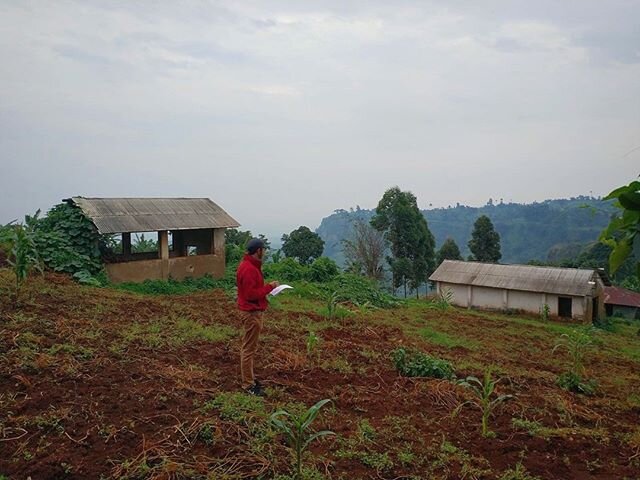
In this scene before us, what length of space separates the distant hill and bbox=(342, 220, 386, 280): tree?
105 feet

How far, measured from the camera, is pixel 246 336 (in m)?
5.75

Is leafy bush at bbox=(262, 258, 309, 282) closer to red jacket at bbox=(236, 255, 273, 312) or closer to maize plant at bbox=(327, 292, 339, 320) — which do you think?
maize plant at bbox=(327, 292, 339, 320)

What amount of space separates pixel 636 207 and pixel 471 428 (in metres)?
3.76

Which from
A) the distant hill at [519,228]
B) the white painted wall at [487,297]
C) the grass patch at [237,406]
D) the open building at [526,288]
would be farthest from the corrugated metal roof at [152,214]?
the distant hill at [519,228]

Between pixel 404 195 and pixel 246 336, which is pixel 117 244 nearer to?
pixel 246 336

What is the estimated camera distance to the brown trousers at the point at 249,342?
18.8ft

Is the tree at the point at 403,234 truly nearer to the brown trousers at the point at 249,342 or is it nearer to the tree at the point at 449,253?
the tree at the point at 449,253

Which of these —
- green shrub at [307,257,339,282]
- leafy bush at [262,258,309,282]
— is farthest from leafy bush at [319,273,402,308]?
leafy bush at [262,258,309,282]

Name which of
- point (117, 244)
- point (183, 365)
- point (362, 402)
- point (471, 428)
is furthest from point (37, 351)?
point (117, 244)

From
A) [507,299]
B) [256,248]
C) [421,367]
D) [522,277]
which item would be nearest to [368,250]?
[507,299]

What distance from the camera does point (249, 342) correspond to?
574 centimetres

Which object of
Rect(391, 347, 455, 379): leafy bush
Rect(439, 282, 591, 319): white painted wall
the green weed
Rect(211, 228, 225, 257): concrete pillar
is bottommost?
Rect(439, 282, 591, 319): white painted wall

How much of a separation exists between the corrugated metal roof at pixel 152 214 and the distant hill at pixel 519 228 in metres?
47.5

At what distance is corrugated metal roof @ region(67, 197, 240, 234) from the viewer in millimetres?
14594
